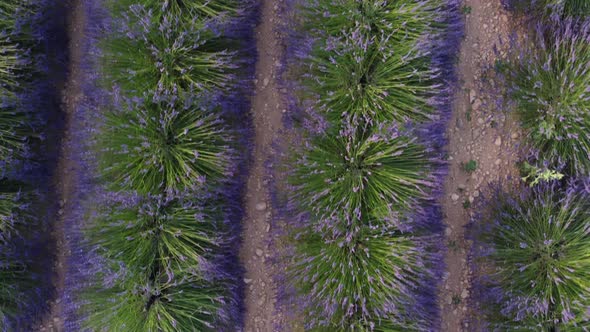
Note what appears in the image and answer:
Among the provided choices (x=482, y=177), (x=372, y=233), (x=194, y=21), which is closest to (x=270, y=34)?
(x=194, y=21)

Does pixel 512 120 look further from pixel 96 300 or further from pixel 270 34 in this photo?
pixel 96 300

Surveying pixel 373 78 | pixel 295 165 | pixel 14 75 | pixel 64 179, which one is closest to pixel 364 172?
pixel 295 165

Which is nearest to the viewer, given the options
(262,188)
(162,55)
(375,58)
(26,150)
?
(162,55)

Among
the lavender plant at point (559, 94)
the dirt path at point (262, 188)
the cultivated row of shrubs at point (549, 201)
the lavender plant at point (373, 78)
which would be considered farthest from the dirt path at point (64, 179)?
the lavender plant at point (559, 94)

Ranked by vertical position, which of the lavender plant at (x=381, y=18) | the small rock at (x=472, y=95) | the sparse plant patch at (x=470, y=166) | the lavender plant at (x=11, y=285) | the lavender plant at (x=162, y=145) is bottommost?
the lavender plant at (x=11, y=285)

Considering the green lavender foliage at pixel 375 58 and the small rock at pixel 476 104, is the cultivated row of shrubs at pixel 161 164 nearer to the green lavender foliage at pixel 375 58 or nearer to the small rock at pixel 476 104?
the green lavender foliage at pixel 375 58

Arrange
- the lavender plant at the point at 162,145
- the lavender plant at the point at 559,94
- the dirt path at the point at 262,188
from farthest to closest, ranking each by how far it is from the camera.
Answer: the dirt path at the point at 262,188, the lavender plant at the point at 559,94, the lavender plant at the point at 162,145

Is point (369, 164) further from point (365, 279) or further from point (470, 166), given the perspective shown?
point (470, 166)
